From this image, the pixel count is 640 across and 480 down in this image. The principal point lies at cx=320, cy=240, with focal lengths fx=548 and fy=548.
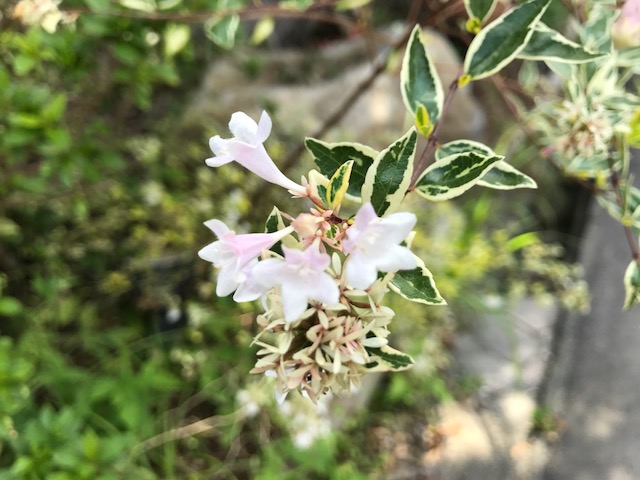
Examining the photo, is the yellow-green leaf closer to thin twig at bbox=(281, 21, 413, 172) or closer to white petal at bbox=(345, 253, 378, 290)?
thin twig at bbox=(281, 21, 413, 172)

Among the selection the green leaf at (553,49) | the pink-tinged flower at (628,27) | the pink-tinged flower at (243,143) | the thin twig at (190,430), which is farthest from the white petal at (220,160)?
the thin twig at (190,430)

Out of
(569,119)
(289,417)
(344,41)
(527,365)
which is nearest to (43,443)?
(289,417)

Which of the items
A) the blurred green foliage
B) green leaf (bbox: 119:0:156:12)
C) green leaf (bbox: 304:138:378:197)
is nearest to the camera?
green leaf (bbox: 304:138:378:197)

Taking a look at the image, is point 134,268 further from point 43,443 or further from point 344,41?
point 344,41

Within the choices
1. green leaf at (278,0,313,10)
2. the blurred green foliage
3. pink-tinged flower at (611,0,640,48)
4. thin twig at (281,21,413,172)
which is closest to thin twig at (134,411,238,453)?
the blurred green foliage

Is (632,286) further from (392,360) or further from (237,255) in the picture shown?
(237,255)

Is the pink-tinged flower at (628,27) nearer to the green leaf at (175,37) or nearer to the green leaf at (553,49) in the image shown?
the green leaf at (553,49)
